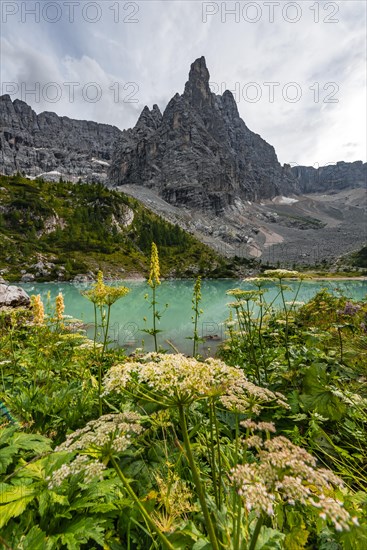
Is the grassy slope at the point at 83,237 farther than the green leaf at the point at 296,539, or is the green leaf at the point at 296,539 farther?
the grassy slope at the point at 83,237

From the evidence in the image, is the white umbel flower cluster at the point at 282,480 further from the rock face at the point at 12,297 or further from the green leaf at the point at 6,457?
the rock face at the point at 12,297

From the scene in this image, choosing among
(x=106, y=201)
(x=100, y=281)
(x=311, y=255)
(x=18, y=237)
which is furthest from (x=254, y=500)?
(x=311, y=255)

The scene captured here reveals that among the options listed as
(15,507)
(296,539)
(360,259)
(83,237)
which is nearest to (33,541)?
(15,507)

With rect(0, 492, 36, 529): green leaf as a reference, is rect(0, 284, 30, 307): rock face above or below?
below

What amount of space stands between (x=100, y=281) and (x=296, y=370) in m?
3.71

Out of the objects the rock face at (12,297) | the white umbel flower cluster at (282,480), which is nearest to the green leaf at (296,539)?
the white umbel flower cluster at (282,480)

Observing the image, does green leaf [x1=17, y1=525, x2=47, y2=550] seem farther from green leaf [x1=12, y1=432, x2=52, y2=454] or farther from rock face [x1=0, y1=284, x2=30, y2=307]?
rock face [x1=0, y1=284, x2=30, y2=307]

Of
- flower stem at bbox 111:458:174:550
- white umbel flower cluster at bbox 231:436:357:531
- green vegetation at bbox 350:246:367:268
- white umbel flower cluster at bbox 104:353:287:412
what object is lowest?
green vegetation at bbox 350:246:367:268

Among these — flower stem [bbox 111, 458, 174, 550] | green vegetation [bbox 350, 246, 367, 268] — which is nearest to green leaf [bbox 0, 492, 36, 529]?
flower stem [bbox 111, 458, 174, 550]

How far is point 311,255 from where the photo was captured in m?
180

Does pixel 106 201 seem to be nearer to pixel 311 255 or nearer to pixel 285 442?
pixel 311 255

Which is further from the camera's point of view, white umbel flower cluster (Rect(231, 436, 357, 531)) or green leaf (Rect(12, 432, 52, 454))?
green leaf (Rect(12, 432, 52, 454))

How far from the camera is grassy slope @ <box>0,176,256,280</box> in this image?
8947cm

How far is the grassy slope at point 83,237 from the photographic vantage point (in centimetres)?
8947
